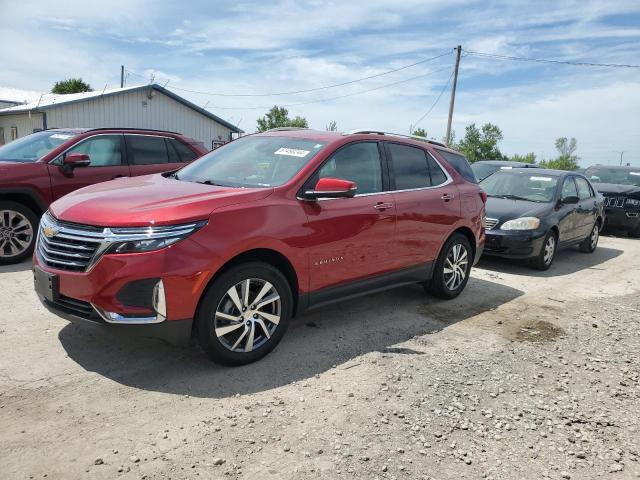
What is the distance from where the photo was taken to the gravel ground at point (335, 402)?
284cm

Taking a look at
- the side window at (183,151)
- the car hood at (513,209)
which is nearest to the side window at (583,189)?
the car hood at (513,209)

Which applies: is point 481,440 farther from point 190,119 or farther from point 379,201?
point 190,119

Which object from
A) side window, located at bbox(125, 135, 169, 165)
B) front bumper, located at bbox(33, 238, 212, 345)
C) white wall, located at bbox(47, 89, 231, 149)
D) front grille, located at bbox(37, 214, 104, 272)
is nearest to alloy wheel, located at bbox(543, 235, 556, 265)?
side window, located at bbox(125, 135, 169, 165)

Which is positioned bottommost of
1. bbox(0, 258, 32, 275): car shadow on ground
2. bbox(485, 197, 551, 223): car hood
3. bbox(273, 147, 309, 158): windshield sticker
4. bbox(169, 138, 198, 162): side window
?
bbox(0, 258, 32, 275): car shadow on ground

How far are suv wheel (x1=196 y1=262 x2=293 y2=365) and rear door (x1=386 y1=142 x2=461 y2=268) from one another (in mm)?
1523

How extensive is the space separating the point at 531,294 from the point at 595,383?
A: 278 centimetres

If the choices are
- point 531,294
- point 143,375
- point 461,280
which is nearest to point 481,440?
point 143,375

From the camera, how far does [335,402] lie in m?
3.50

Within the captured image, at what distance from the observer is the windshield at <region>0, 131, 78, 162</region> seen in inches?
286

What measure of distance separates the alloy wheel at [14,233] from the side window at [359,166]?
457 cm

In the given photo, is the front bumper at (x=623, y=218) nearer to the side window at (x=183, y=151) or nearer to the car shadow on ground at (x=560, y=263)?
the car shadow on ground at (x=560, y=263)

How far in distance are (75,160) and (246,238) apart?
14.5 ft

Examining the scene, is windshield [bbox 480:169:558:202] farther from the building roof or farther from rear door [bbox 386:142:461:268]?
the building roof

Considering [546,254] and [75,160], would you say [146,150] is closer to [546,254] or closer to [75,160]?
[75,160]
